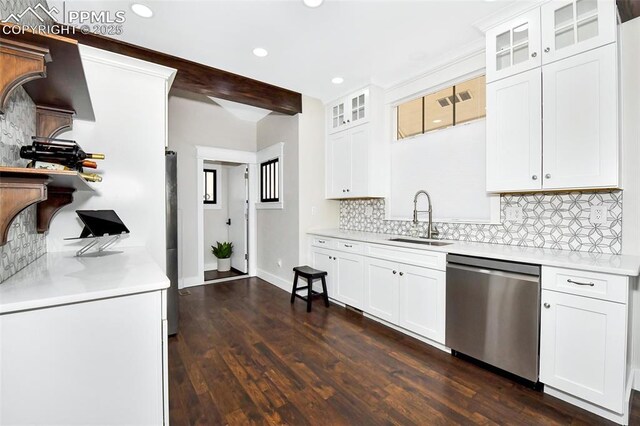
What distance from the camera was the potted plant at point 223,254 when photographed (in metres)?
5.28

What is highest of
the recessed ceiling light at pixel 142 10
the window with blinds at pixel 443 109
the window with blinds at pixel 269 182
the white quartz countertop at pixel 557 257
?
the recessed ceiling light at pixel 142 10

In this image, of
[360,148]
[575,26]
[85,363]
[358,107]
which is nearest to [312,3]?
[358,107]

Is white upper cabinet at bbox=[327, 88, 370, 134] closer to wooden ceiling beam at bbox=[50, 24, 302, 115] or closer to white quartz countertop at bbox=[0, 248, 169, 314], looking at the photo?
wooden ceiling beam at bbox=[50, 24, 302, 115]

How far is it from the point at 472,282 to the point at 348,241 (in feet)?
4.80

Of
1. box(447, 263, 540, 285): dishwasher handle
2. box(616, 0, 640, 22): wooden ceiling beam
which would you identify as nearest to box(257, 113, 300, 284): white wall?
box(447, 263, 540, 285): dishwasher handle

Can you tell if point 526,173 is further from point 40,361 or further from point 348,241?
point 40,361

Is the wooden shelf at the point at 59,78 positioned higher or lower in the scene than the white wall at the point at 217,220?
higher

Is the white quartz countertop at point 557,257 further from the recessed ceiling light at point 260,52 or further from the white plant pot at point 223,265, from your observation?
the white plant pot at point 223,265

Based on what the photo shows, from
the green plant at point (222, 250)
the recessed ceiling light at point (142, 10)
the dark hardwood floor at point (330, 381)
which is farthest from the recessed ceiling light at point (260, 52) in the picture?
the green plant at point (222, 250)

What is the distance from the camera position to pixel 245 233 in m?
5.00

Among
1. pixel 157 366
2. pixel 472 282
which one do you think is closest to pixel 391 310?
pixel 472 282

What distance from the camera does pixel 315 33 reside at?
2512 mm

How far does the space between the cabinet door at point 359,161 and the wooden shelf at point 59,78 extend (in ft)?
8.68

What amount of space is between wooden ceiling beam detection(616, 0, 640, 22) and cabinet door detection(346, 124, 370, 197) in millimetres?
2176
